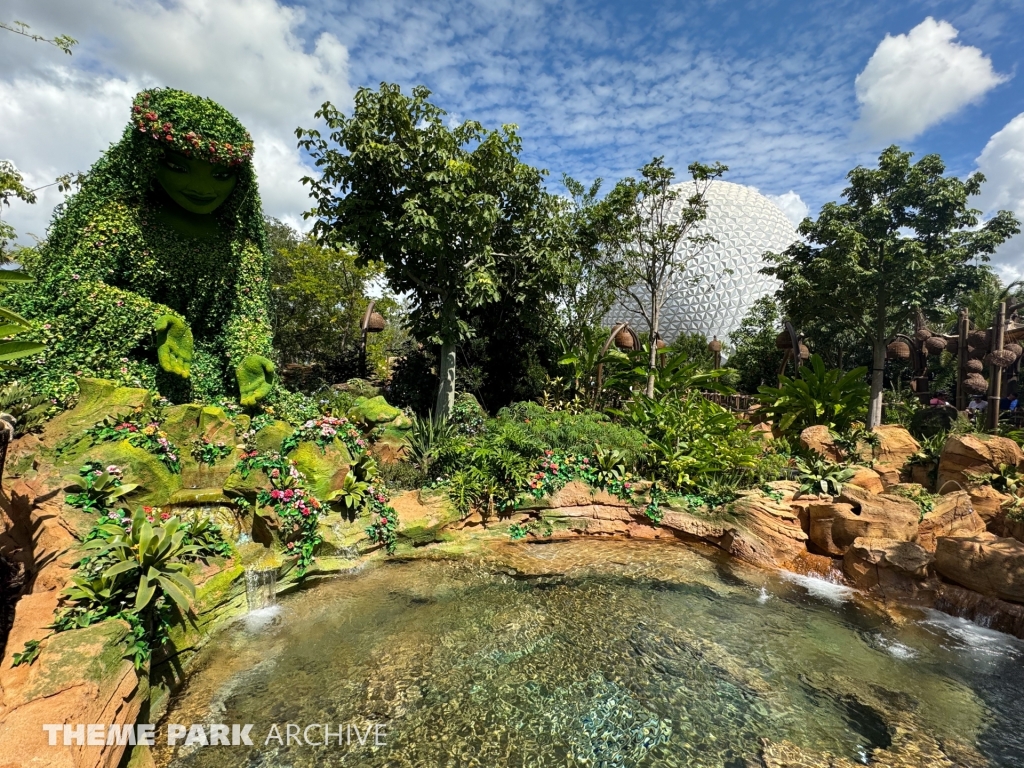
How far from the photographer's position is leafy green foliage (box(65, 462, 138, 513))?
3678 mm

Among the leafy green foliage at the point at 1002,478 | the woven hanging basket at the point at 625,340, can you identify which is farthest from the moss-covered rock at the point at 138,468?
the woven hanging basket at the point at 625,340

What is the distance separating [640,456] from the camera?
22.7 ft

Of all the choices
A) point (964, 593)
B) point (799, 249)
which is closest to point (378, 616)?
point (964, 593)

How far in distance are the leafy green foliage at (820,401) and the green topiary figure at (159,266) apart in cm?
935

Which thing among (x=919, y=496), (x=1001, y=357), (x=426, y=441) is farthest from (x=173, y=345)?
(x=1001, y=357)

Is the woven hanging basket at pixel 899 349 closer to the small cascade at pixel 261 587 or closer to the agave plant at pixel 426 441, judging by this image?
the agave plant at pixel 426 441

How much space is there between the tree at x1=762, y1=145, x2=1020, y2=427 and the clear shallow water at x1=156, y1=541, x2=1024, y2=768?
22.0 feet

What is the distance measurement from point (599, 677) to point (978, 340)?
434 inches

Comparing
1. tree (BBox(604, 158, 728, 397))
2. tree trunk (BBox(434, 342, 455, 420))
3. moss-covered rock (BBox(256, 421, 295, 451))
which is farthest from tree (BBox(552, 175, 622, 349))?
moss-covered rock (BBox(256, 421, 295, 451))

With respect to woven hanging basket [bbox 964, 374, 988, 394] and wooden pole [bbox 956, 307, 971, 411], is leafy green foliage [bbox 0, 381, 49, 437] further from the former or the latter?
woven hanging basket [bbox 964, 374, 988, 394]

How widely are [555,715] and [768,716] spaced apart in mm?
1434

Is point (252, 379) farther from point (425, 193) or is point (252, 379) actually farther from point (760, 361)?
point (760, 361)

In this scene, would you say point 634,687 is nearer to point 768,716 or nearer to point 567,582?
point 768,716

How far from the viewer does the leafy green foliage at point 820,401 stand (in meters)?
8.95
